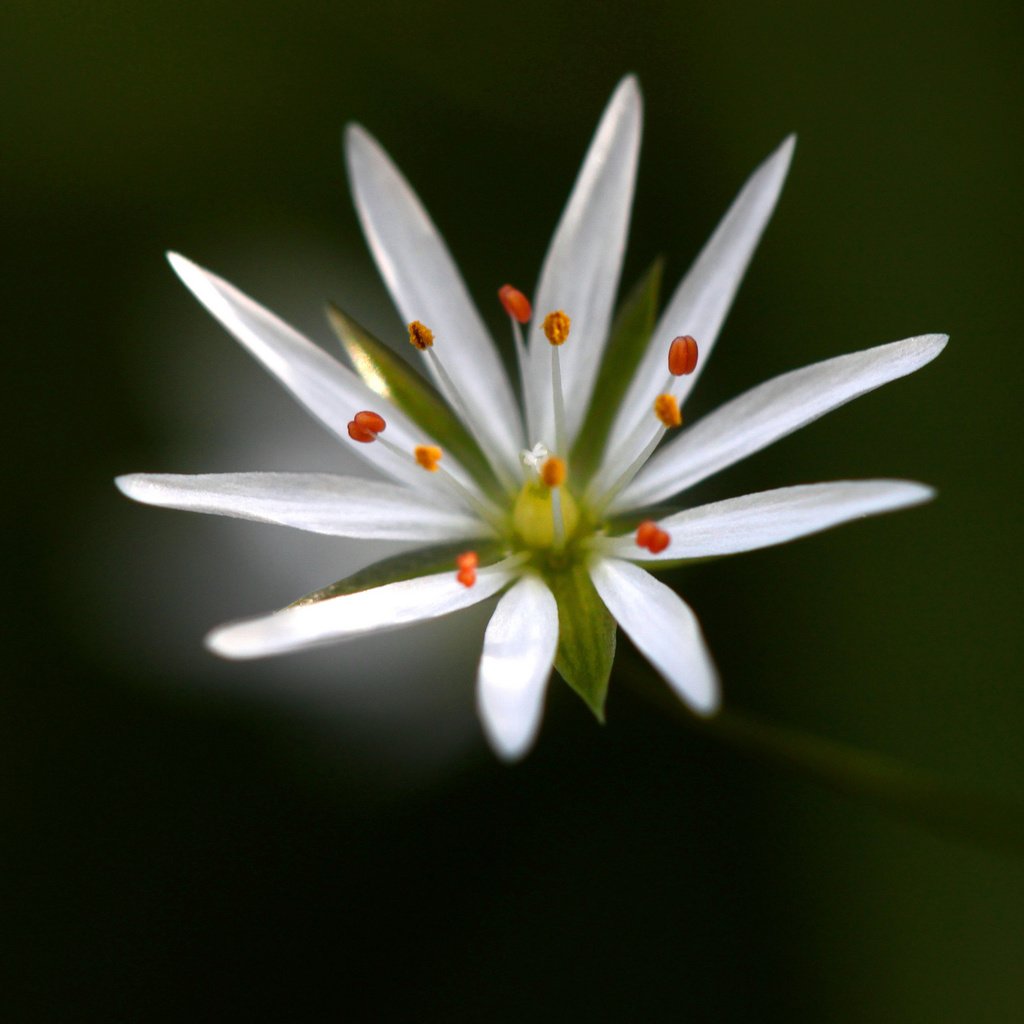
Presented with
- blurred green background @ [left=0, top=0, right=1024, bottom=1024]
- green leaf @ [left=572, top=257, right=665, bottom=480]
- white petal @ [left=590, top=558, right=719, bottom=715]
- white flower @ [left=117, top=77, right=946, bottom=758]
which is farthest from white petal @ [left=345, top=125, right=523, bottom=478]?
blurred green background @ [left=0, top=0, right=1024, bottom=1024]

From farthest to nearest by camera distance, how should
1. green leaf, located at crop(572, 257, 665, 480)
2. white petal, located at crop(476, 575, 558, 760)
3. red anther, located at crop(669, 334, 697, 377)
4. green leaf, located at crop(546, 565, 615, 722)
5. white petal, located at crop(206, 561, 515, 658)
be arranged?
green leaf, located at crop(572, 257, 665, 480) < red anther, located at crop(669, 334, 697, 377) < green leaf, located at crop(546, 565, 615, 722) < white petal, located at crop(206, 561, 515, 658) < white petal, located at crop(476, 575, 558, 760)

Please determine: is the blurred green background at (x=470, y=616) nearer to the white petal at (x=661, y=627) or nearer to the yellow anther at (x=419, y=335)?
the white petal at (x=661, y=627)

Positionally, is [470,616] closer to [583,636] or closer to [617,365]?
[617,365]

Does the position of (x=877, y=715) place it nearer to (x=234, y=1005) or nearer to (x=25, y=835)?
(x=234, y=1005)

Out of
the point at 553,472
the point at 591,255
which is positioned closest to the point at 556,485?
the point at 553,472

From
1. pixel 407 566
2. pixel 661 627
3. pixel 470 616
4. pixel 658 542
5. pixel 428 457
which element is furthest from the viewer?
pixel 470 616

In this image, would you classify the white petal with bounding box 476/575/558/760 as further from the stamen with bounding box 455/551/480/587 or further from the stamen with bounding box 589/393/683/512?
the stamen with bounding box 589/393/683/512
